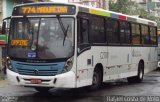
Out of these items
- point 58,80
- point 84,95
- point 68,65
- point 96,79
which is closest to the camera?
point 58,80

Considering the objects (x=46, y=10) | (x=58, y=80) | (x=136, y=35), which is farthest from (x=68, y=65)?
(x=136, y=35)

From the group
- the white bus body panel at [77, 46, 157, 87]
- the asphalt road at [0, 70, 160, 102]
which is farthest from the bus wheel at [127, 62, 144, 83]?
the asphalt road at [0, 70, 160, 102]

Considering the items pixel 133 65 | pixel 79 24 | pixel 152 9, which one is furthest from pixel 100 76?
pixel 152 9

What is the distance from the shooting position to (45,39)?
14039 millimetres

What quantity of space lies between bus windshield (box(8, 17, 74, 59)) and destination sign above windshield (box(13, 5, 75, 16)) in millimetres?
201

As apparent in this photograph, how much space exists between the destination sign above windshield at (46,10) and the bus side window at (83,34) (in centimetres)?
48

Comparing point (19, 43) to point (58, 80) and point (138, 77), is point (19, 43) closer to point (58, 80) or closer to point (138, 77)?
point (58, 80)

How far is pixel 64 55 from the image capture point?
1390 cm

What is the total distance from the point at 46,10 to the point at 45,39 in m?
0.93

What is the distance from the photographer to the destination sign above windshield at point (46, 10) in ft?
46.6

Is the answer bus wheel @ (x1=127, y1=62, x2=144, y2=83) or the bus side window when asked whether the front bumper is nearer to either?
the bus side window

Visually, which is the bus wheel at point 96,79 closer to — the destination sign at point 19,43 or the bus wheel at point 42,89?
the bus wheel at point 42,89

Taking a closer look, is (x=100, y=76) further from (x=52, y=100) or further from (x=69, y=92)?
(x=52, y=100)

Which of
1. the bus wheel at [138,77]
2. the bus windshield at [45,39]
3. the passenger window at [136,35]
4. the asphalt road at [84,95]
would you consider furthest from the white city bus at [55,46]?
the bus wheel at [138,77]
